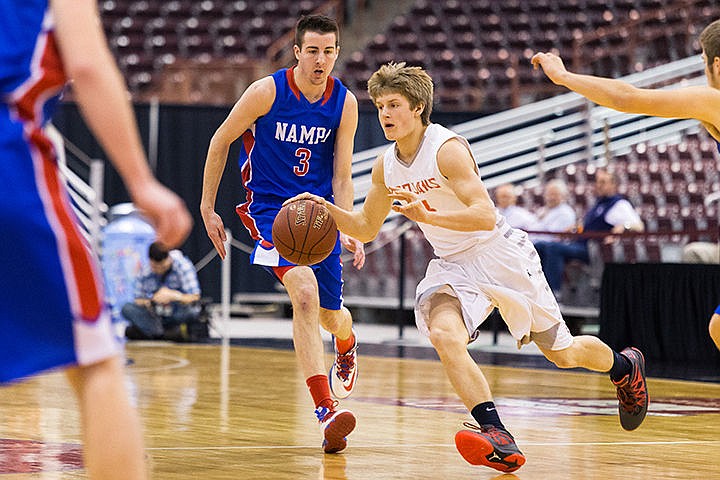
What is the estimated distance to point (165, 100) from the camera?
1734cm

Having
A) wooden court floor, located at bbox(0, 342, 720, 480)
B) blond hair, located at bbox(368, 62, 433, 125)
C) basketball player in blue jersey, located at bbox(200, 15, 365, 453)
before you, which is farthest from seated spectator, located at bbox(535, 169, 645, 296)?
blond hair, located at bbox(368, 62, 433, 125)

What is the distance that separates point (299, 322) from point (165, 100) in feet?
40.7

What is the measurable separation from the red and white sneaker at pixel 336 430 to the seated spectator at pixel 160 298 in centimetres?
694

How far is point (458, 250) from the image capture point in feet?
16.5

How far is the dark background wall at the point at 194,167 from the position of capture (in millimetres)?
16609

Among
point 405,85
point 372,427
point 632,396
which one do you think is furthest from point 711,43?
point 372,427

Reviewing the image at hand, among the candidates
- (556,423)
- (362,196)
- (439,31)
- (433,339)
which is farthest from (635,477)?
(439,31)

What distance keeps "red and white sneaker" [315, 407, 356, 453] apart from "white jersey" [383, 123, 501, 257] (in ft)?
2.48

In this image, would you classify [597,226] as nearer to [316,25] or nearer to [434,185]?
[316,25]

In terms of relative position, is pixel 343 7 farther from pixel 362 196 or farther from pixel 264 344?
pixel 264 344

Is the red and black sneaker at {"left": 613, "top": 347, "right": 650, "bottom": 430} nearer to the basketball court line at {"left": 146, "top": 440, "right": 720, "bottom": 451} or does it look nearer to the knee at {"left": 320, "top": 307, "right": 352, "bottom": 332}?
the basketball court line at {"left": 146, "top": 440, "right": 720, "bottom": 451}

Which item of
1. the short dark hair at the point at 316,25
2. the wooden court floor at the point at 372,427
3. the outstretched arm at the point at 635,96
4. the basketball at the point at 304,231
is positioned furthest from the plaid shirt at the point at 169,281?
the outstretched arm at the point at 635,96

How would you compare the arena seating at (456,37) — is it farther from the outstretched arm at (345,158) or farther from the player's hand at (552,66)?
the player's hand at (552,66)

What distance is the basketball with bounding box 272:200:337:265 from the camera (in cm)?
511
